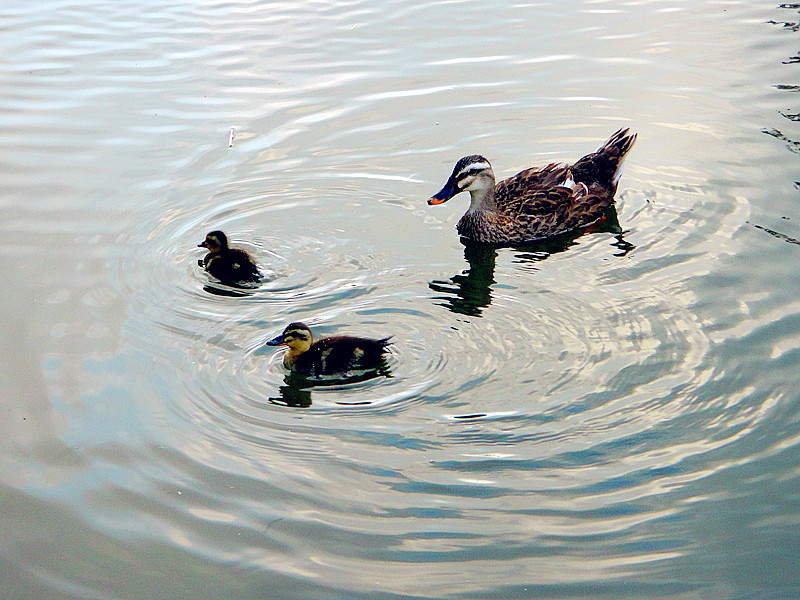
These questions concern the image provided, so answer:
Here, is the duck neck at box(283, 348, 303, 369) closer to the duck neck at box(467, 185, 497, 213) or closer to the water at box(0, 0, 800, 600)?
the water at box(0, 0, 800, 600)

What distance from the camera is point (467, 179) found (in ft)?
23.5

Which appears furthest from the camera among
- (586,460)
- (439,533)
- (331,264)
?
(331,264)

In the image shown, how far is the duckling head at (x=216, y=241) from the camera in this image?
6.30 m

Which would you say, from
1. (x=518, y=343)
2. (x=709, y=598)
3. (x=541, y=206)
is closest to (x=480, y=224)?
(x=541, y=206)

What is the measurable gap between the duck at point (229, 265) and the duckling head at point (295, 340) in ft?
3.46

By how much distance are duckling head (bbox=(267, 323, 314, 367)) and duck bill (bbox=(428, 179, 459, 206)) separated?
233 cm

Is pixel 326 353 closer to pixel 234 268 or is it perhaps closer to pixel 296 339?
pixel 296 339

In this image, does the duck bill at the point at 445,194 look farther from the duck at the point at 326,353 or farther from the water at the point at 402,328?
the duck at the point at 326,353

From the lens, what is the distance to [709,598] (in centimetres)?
366

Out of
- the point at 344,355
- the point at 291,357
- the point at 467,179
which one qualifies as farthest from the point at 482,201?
the point at 291,357

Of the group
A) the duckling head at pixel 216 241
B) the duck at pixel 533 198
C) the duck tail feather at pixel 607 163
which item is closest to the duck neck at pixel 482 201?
the duck at pixel 533 198

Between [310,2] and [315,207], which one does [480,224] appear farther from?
[310,2]

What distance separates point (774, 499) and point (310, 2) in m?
9.96

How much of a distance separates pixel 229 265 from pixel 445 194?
190 centimetres
